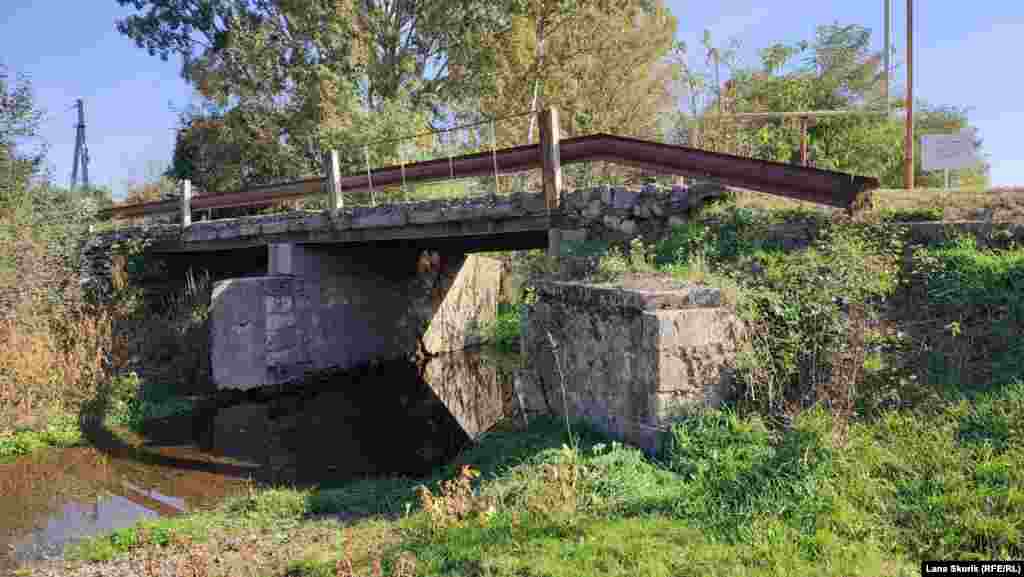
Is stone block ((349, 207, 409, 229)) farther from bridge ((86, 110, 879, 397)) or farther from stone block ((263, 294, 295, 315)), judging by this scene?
stone block ((263, 294, 295, 315))

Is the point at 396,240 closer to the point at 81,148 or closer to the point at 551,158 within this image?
the point at 551,158

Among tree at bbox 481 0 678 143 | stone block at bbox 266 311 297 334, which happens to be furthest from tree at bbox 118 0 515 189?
stone block at bbox 266 311 297 334

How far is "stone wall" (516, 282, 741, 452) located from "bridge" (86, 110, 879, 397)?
2154 millimetres

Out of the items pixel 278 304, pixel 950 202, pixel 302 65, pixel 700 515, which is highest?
pixel 302 65

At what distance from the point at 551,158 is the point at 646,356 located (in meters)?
3.93

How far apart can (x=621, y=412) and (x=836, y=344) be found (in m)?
1.64

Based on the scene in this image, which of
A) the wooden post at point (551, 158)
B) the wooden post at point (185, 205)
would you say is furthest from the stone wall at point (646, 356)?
the wooden post at point (185, 205)

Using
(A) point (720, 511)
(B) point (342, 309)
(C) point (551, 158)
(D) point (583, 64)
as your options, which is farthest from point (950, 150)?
(D) point (583, 64)

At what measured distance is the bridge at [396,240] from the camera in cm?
739

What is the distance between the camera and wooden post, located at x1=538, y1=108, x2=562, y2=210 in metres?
8.03

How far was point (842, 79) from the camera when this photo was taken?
1614 cm

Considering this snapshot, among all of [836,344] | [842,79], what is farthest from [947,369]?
[842,79]

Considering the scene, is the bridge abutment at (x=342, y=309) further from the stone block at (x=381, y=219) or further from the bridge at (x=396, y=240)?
the stone block at (x=381, y=219)

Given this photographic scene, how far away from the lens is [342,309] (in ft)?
42.3
